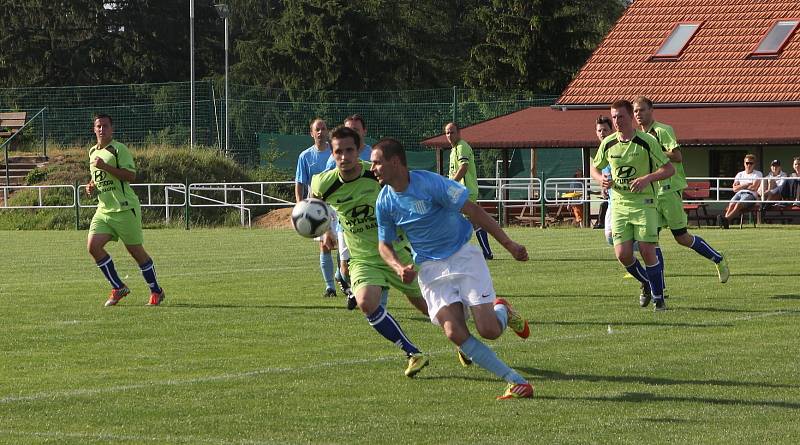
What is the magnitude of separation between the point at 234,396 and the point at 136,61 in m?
57.7

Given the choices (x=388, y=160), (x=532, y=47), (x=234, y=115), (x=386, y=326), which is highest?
(x=532, y=47)

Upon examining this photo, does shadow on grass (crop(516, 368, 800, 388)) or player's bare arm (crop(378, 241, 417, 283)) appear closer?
player's bare arm (crop(378, 241, 417, 283))

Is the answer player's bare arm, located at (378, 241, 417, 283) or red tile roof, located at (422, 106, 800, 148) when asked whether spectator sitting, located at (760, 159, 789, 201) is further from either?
player's bare arm, located at (378, 241, 417, 283)

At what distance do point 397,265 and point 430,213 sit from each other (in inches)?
15.7

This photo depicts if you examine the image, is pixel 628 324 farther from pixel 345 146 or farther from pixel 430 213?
pixel 430 213

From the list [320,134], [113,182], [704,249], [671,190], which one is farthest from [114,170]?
[704,249]

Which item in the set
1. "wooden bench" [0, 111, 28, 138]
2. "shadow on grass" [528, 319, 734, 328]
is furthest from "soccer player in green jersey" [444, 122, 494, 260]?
"wooden bench" [0, 111, 28, 138]

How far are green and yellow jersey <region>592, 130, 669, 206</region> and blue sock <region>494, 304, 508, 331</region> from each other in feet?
14.6

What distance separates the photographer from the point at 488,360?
27.7 ft

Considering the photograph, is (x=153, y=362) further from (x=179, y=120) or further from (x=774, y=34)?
(x=179, y=120)

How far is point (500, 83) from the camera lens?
5778cm

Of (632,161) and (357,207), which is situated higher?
(632,161)

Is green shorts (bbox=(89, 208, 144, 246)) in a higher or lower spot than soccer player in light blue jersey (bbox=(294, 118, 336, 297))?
lower

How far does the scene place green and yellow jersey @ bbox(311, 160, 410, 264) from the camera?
1012 centimetres
